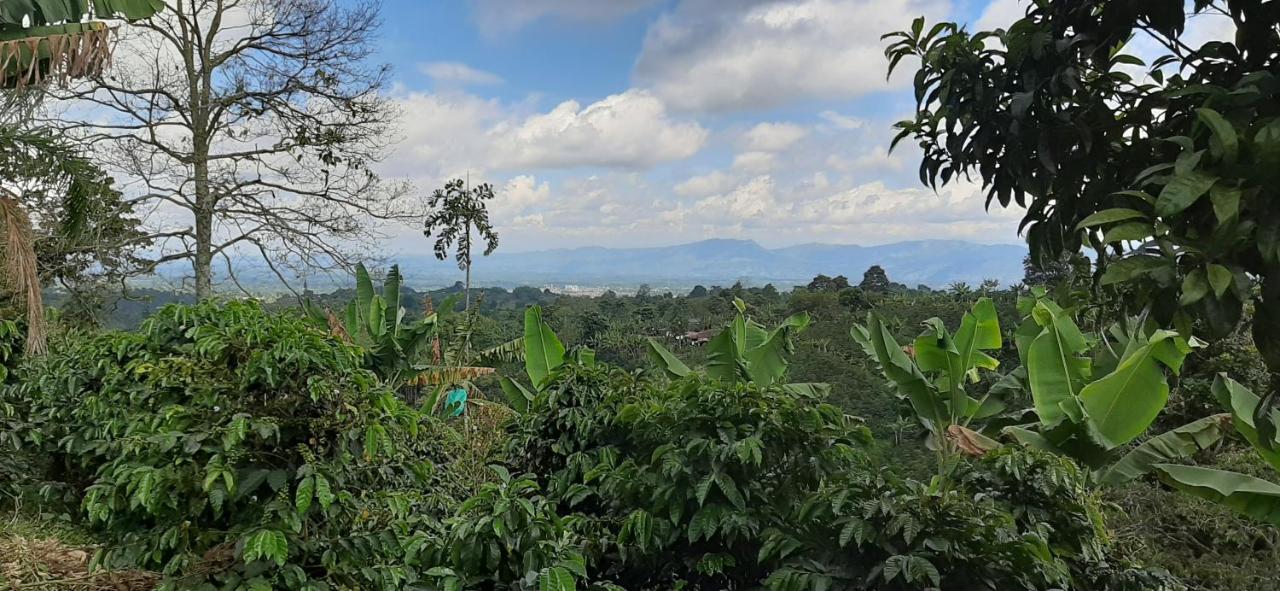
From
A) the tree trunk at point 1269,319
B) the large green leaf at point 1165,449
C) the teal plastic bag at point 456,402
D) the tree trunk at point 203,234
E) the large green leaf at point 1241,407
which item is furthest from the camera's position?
the tree trunk at point 203,234

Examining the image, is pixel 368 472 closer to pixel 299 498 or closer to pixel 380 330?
pixel 299 498

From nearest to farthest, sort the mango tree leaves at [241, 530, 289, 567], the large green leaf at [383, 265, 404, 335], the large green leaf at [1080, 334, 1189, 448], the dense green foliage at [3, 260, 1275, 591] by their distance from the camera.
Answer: the dense green foliage at [3, 260, 1275, 591]
the mango tree leaves at [241, 530, 289, 567]
the large green leaf at [1080, 334, 1189, 448]
the large green leaf at [383, 265, 404, 335]

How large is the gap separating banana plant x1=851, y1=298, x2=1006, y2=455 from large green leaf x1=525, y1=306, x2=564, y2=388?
205 centimetres

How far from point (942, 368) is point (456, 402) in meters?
4.25

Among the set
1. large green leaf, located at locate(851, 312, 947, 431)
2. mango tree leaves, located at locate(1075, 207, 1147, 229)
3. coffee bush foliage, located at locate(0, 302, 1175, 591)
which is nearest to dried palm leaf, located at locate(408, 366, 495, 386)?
coffee bush foliage, located at locate(0, 302, 1175, 591)

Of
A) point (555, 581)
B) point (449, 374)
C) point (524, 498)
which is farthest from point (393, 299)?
point (555, 581)

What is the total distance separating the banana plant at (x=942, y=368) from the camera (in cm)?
417

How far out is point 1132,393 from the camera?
322cm

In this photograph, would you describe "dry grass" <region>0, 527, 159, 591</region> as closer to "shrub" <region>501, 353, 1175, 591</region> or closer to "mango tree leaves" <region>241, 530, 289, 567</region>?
"mango tree leaves" <region>241, 530, 289, 567</region>

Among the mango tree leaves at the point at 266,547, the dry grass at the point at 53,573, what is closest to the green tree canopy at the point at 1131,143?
the mango tree leaves at the point at 266,547

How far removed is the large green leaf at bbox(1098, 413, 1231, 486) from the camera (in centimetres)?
325

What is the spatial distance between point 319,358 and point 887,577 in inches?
80.6

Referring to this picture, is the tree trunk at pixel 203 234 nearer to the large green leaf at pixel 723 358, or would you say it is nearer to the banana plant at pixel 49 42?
the banana plant at pixel 49 42

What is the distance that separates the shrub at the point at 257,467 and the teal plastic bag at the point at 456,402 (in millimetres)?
3415
